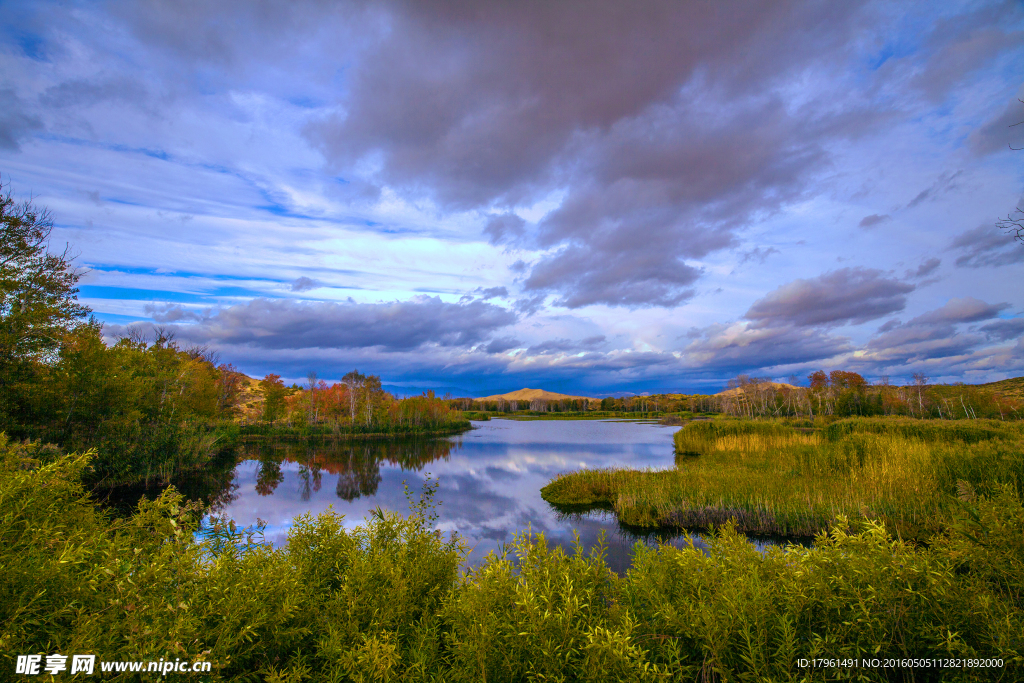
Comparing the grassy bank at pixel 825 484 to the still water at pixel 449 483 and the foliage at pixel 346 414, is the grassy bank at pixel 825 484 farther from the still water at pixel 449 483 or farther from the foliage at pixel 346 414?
the foliage at pixel 346 414

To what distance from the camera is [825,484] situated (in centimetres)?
1823

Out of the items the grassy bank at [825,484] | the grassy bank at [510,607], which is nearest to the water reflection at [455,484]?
the grassy bank at [510,607]

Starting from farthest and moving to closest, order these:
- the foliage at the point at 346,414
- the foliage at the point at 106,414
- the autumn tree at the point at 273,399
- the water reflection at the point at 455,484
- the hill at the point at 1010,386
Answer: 1. the hill at the point at 1010,386
2. the autumn tree at the point at 273,399
3. the foliage at the point at 346,414
4. the foliage at the point at 106,414
5. the water reflection at the point at 455,484

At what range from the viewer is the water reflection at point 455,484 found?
16.5m

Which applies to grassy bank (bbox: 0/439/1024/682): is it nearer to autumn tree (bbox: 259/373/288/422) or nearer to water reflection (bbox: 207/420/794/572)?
water reflection (bbox: 207/420/794/572)

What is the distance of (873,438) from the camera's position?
21.5m

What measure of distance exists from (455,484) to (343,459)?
55.3 ft

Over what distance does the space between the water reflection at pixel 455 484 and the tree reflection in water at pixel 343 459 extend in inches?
3.4

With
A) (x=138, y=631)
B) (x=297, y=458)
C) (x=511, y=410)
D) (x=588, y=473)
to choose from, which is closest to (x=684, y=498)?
(x=588, y=473)

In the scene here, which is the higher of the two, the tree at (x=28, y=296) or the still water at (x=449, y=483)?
the tree at (x=28, y=296)

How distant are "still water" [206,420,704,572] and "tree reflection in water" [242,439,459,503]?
0.25 ft

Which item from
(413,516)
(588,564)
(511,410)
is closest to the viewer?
(588,564)

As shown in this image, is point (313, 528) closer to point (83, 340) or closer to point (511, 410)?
point (83, 340)

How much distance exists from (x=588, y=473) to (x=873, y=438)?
14953mm
